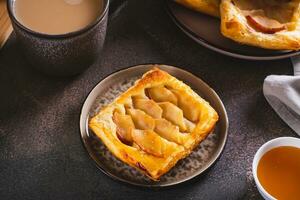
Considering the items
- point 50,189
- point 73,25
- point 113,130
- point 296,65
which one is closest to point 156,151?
point 113,130

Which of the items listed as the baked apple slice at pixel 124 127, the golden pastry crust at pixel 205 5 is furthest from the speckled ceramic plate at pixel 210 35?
the baked apple slice at pixel 124 127

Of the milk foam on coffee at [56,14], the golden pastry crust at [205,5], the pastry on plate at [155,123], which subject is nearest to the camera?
the pastry on plate at [155,123]

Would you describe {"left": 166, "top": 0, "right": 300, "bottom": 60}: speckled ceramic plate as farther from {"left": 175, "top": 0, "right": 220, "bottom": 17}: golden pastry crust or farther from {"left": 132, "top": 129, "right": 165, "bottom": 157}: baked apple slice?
{"left": 132, "top": 129, "right": 165, "bottom": 157}: baked apple slice

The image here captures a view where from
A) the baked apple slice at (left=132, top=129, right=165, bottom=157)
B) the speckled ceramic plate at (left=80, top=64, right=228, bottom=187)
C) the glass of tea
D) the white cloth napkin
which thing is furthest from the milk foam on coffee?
the white cloth napkin

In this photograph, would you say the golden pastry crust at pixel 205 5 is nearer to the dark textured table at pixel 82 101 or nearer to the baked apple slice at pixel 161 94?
the dark textured table at pixel 82 101

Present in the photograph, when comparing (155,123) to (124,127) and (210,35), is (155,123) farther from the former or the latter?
(210,35)

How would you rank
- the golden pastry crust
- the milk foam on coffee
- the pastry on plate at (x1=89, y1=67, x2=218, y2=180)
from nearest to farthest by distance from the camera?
the pastry on plate at (x1=89, y1=67, x2=218, y2=180) < the milk foam on coffee < the golden pastry crust

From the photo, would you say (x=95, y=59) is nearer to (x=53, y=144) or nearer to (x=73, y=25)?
(x=73, y=25)
